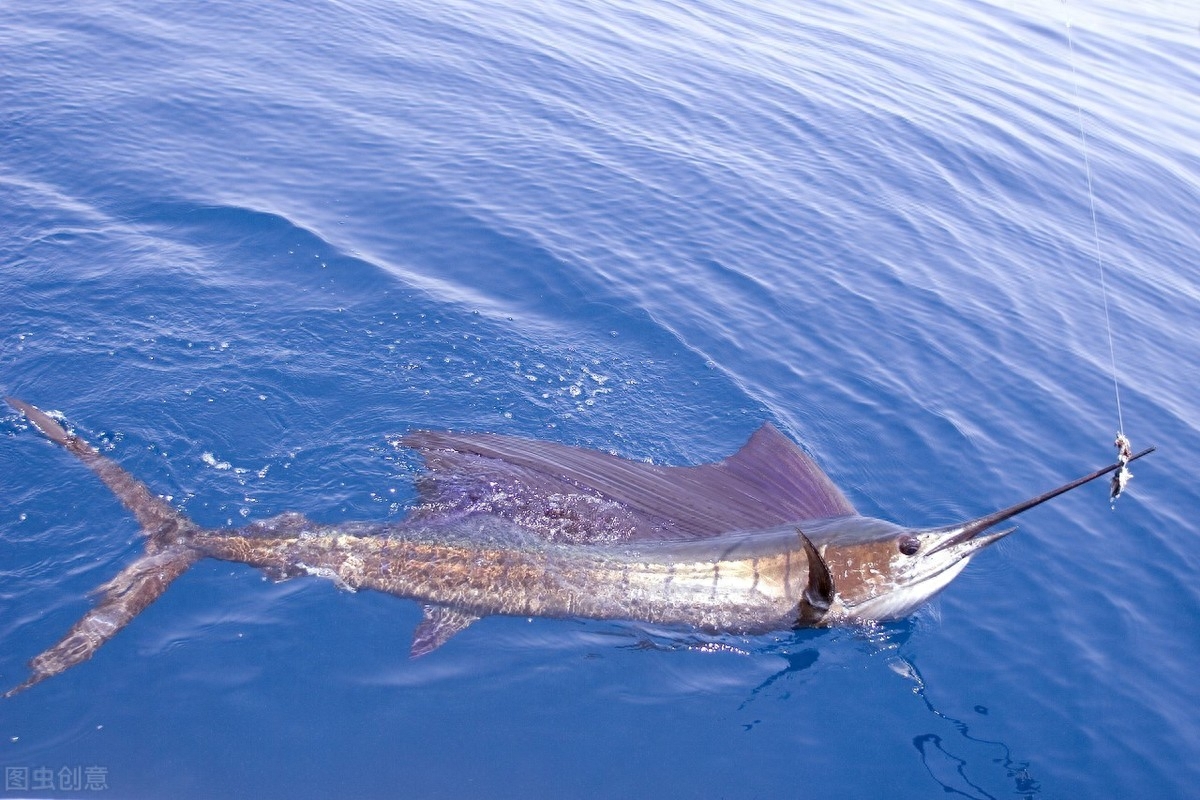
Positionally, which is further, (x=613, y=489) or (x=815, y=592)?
(x=613, y=489)

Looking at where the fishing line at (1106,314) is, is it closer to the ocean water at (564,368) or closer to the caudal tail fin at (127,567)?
Result: the ocean water at (564,368)

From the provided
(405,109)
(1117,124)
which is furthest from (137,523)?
(1117,124)

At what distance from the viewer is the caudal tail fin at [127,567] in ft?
13.9

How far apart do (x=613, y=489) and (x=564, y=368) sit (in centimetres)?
167

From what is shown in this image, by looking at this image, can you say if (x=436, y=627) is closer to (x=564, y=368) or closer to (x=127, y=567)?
(x=127, y=567)

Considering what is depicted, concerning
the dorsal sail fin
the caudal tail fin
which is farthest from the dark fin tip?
the dorsal sail fin

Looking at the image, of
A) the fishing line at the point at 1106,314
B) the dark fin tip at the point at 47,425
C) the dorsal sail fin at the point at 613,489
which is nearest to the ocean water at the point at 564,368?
the fishing line at the point at 1106,314

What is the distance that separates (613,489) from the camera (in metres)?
5.36

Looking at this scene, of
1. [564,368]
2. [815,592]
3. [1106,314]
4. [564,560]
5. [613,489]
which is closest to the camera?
[815,592]

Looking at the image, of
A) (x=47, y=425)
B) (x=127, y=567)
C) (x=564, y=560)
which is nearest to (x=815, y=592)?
(x=564, y=560)

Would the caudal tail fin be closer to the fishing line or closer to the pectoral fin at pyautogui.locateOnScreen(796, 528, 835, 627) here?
the pectoral fin at pyautogui.locateOnScreen(796, 528, 835, 627)

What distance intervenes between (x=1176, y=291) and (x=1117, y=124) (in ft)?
18.1

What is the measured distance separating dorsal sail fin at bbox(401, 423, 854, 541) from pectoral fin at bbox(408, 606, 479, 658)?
1.90 feet

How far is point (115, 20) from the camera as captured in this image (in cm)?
1190
